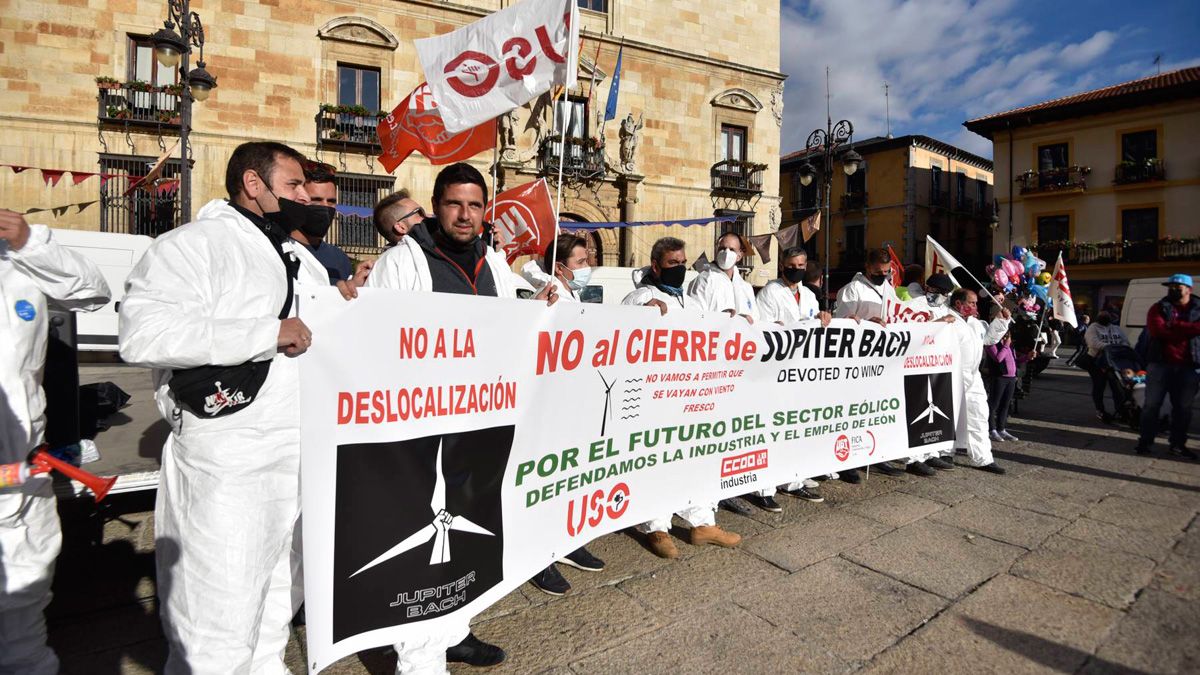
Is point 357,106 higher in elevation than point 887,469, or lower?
higher

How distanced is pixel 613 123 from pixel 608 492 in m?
17.6

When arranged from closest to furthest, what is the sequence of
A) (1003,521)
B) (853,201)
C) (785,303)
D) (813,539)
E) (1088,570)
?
(1088,570) < (813,539) < (1003,521) < (785,303) < (853,201)

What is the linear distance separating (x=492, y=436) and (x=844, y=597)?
75.7 inches

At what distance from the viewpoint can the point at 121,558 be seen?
338 centimetres

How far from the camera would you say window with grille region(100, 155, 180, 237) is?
14.2m

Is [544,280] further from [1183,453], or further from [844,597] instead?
[1183,453]

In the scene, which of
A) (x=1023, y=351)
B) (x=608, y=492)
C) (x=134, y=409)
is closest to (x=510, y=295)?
(x=608, y=492)

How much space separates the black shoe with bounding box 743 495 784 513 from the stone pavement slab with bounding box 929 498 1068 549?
1024 mm

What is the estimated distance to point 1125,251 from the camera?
2528 cm

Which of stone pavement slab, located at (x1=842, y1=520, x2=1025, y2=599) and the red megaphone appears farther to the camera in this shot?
stone pavement slab, located at (x1=842, y1=520, x2=1025, y2=599)

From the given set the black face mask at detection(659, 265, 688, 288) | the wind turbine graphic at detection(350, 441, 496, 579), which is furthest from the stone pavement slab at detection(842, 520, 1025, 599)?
the wind turbine graphic at detection(350, 441, 496, 579)

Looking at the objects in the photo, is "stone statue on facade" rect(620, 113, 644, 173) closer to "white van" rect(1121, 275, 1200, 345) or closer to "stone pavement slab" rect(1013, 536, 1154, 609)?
"white van" rect(1121, 275, 1200, 345)

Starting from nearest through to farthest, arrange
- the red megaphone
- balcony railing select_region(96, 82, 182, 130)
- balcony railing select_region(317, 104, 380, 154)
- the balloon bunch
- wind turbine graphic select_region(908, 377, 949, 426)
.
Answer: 1. the red megaphone
2. wind turbine graphic select_region(908, 377, 949, 426)
3. the balloon bunch
4. balcony railing select_region(96, 82, 182, 130)
5. balcony railing select_region(317, 104, 380, 154)

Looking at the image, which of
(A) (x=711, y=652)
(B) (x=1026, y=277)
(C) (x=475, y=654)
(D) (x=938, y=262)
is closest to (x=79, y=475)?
(C) (x=475, y=654)
